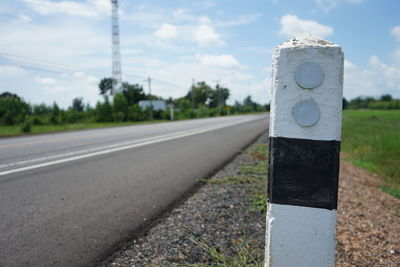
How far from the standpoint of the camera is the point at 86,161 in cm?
606

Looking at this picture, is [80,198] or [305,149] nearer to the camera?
[305,149]

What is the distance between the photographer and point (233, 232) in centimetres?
269

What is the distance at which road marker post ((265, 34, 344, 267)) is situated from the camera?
1.16 m

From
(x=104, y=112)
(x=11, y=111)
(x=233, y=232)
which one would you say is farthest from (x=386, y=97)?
(x=233, y=232)

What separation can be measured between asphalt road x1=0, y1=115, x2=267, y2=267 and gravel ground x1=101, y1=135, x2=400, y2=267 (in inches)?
10.7

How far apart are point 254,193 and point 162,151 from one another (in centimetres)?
415

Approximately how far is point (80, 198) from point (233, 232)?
6.62ft

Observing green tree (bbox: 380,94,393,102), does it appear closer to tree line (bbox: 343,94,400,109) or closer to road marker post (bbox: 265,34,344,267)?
tree line (bbox: 343,94,400,109)

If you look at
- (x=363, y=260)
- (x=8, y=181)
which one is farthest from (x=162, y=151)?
(x=363, y=260)

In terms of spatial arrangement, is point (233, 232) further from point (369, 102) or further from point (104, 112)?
point (369, 102)

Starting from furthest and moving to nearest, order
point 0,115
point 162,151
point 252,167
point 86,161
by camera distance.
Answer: point 0,115, point 162,151, point 86,161, point 252,167

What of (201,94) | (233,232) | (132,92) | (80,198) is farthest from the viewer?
(201,94)

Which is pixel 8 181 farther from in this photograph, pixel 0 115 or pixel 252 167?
pixel 0 115

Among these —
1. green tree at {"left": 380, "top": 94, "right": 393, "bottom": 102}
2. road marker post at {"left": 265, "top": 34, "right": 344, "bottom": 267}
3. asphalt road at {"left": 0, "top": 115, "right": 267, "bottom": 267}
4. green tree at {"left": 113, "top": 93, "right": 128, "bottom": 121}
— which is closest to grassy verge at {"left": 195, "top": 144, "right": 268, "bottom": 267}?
asphalt road at {"left": 0, "top": 115, "right": 267, "bottom": 267}
